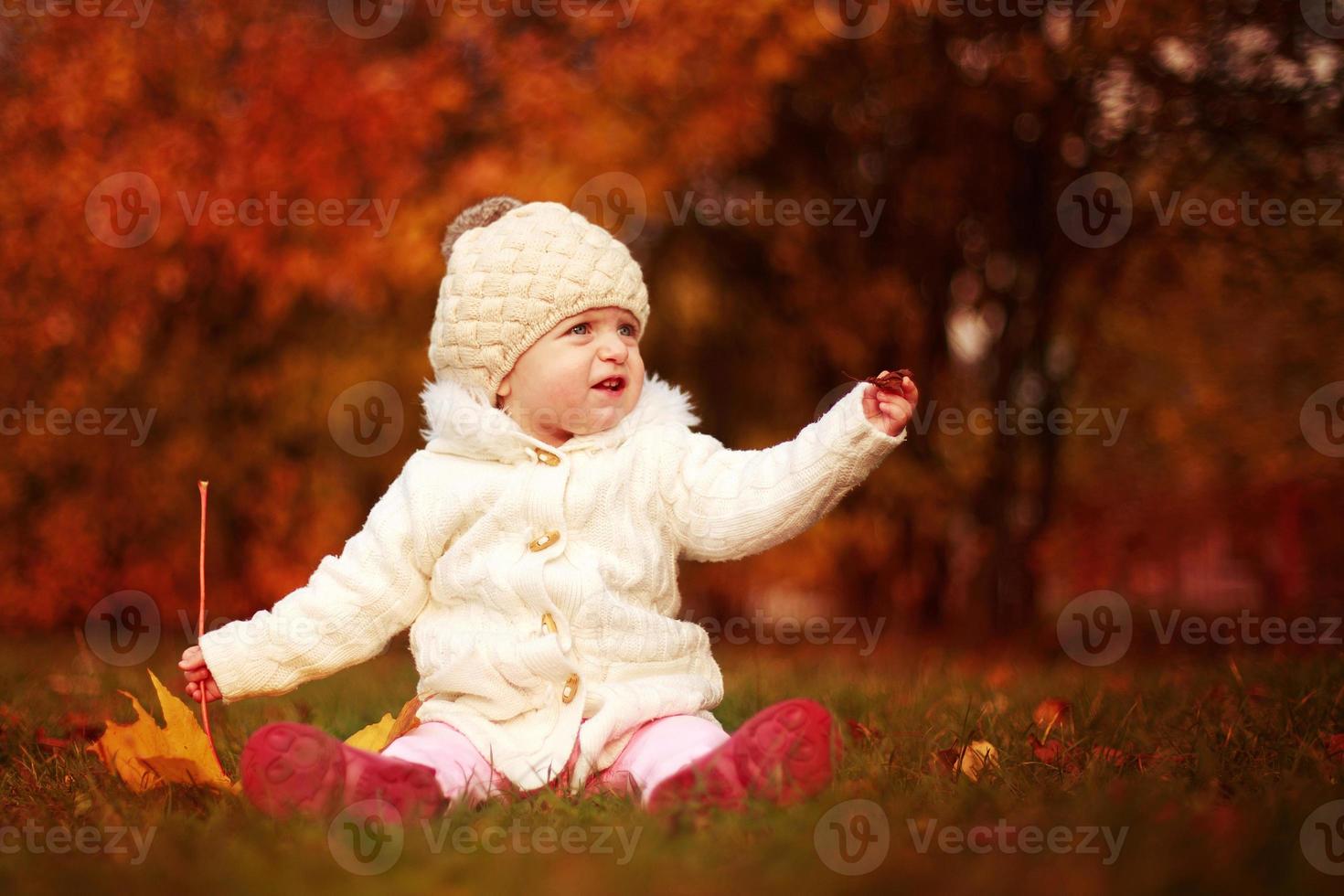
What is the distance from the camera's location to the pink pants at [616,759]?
8.37 ft

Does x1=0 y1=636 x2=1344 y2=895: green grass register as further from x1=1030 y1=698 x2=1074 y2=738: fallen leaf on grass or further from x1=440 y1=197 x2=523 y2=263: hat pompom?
x1=440 y1=197 x2=523 y2=263: hat pompom

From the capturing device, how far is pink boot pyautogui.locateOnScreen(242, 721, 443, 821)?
7.56 ft

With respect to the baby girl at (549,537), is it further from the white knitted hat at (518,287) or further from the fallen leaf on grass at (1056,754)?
the fallen leaf on grass at (1056,754)

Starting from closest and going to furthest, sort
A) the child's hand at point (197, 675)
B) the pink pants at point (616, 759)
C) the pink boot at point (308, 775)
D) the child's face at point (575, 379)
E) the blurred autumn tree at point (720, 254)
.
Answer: the pink boot at point (308, 775)
the pink pants at point (616, 759)
the child's hand at point (197, 675)
the child's face at point (575, 379)
the blurred autumn tree at point (720, 254)

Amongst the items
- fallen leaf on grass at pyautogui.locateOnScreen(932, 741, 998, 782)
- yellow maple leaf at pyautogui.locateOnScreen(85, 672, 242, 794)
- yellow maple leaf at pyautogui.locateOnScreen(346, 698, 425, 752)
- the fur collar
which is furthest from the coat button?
fallen leaf on grass at pyautogui.locateOnScreen(932, 741, 998, 782)

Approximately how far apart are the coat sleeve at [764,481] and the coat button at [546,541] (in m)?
0.26

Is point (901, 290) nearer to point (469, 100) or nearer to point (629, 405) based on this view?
point (469, 100)

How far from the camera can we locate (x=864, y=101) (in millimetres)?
7211

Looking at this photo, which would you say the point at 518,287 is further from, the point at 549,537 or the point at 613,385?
the point at 549,537

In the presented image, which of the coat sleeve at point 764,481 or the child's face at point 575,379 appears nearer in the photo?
the coat sleeve at point 764,481

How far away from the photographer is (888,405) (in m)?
2.71

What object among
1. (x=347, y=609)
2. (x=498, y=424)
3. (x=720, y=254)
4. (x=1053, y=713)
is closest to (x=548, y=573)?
(x=498, y=424)

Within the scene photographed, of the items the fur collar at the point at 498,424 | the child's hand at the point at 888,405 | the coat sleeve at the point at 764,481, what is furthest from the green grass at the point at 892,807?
the fur collar at the point at 498,424

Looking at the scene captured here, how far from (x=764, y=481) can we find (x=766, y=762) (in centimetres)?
67
